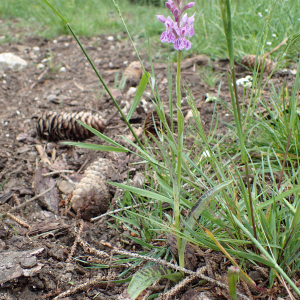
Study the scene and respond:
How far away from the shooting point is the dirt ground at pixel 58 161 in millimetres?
1088

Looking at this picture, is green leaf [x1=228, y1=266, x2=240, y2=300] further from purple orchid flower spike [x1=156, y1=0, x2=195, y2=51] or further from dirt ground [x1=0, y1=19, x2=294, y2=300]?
purple orchid flower spike [x1=156, y1=0, x2=195, y2=51]

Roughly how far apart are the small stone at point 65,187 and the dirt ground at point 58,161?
1 centimetres

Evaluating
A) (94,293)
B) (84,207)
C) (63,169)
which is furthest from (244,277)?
(63,169)

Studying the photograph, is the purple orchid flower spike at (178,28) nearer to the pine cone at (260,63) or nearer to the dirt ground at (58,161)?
the dirt ground at (58,161)

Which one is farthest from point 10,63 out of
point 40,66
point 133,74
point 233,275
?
point 233,275

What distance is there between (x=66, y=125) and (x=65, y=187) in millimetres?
578

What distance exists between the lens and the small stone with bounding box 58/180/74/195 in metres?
1.73

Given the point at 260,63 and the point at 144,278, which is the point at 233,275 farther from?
the point at 260,63

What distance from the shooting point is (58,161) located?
1.97m

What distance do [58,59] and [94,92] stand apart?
1.14m

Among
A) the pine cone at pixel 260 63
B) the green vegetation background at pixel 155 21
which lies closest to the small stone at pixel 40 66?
the green vegetation background at pixel 155 21

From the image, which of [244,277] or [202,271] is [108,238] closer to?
[202,271]

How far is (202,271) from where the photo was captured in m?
1.02

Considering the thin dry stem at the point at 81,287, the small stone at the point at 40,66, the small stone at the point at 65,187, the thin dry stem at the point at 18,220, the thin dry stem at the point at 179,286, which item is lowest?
the small stone at the point at 65,187
